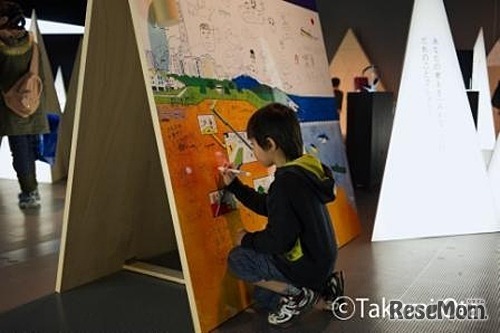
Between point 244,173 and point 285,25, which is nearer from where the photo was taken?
point 244,173

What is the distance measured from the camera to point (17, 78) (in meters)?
3.70

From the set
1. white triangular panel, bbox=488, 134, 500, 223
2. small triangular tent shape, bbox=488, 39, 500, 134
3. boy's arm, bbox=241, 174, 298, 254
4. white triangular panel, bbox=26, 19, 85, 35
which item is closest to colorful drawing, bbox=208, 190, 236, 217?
boy's arm, bbox=241, 174, 298, 254

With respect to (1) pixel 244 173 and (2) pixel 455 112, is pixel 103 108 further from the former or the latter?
(2) pixel 455 112

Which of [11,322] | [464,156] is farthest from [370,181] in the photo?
[11,322]

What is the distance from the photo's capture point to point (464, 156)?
3025mm

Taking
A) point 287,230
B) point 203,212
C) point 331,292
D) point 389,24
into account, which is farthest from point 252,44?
point 389,24

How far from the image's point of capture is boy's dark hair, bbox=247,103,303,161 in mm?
1829

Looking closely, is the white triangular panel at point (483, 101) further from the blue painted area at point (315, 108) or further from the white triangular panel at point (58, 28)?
the white triangular panel at point (58, 28)

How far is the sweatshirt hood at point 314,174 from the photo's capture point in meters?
1.77

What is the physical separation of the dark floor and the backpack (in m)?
1.11

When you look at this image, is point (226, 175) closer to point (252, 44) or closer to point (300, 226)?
point (300, 226)

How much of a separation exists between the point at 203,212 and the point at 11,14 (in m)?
2.64

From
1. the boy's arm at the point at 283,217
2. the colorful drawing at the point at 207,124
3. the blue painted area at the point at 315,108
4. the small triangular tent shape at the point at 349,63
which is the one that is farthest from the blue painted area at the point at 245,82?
the small triangular tent shape at the point at 349,63

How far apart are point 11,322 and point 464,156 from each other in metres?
2.62
